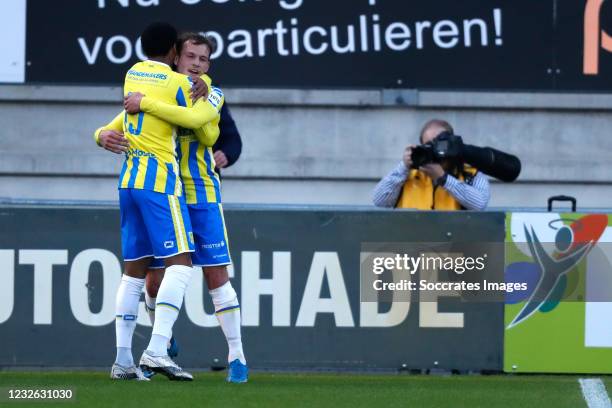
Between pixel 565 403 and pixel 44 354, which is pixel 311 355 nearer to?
pixel 44 354

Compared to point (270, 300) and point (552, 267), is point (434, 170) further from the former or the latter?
point (270, 300)

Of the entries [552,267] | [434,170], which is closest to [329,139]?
[434,170]

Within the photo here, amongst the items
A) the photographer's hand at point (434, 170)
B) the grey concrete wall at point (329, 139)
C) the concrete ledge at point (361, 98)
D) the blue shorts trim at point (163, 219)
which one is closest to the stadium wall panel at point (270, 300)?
the photographer's hand at point (434, 170)

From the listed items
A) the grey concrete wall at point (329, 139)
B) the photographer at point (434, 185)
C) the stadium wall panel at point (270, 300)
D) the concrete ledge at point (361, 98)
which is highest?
the concrete ledge at point (361, 98)

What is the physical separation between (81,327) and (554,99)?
5.27 meters

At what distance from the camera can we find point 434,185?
10242 millimetres

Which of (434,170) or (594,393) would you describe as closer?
(594,393)

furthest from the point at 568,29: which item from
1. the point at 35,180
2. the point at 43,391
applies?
the point at 43,391

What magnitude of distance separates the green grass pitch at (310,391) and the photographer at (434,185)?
122 cm

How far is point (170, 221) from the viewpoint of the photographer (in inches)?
316

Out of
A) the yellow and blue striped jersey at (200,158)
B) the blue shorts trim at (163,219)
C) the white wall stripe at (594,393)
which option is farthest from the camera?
the yellow and blue striped jersey at (200,158)

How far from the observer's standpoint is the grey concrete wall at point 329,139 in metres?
13.3

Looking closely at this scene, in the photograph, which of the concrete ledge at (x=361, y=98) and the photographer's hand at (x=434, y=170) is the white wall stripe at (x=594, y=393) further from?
the concrete ledge at (x=361, y=98)

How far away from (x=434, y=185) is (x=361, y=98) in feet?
10.7
